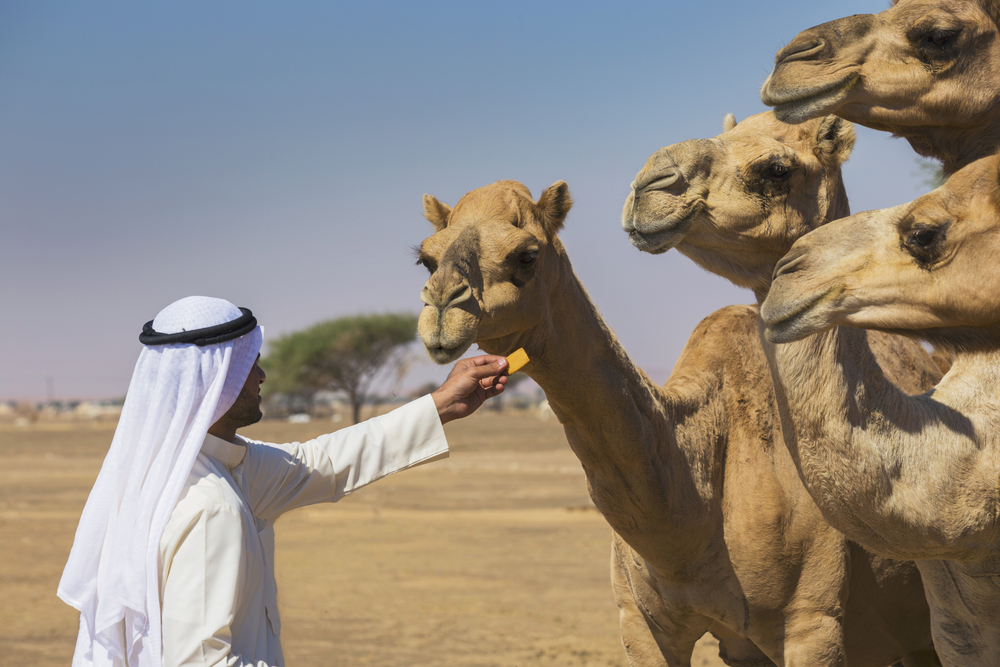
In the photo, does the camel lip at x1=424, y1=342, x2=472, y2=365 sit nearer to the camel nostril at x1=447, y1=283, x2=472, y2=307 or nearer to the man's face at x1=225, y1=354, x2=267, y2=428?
the camel nostril at x1=447, y1=283, x2=472, y2=307

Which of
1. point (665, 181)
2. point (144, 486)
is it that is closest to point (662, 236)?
point (665, 181)

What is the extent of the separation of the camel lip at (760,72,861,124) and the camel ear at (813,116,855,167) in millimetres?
459

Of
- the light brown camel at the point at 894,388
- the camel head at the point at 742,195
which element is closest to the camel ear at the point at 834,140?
the camel head at the point at 742,195

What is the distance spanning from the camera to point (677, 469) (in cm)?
378

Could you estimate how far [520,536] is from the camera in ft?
52.9

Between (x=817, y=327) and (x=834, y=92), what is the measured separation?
75cm

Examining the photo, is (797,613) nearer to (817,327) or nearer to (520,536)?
(817,327)

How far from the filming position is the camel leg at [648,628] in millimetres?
4102

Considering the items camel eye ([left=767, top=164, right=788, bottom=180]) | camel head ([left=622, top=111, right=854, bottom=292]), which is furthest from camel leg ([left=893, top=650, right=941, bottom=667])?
camel eye ([left=767, top=164, right=788, bottom=180])

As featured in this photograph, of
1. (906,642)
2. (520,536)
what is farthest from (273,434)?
(906,642)

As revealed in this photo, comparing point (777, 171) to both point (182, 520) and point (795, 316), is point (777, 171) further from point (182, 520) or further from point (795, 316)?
point (182, 520)

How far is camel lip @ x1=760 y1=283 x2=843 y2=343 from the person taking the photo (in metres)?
2.48

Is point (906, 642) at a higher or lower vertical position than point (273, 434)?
higher

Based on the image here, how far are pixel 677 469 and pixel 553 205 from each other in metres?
1.17
